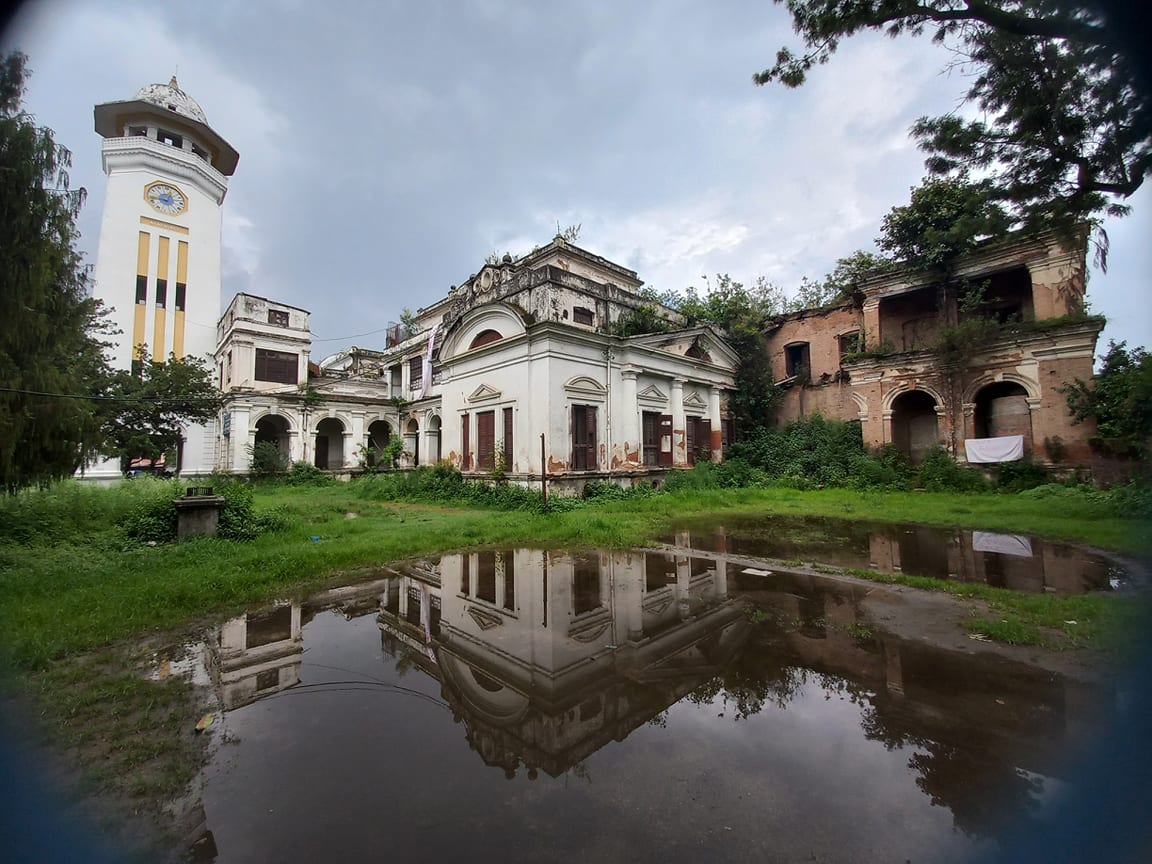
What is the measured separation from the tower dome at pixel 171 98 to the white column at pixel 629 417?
99.6ft

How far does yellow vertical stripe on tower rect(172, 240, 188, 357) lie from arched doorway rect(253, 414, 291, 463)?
5.70m

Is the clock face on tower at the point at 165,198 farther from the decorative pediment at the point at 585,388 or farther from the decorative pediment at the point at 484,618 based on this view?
the decorative pediment at the point at 484,618

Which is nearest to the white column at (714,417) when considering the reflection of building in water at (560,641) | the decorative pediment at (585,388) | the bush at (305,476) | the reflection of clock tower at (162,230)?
the decorative pediment at (585,388)

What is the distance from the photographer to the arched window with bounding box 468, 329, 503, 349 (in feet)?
51.2

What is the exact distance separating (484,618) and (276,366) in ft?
79.2

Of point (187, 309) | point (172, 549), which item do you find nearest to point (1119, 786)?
point (172, 549)

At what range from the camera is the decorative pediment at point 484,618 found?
5195 mm

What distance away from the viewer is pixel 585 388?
1470cm

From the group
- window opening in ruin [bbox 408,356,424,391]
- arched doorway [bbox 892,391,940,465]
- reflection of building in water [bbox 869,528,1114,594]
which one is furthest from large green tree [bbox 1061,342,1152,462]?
window opening in ruin [bbox 408,356,424,391]

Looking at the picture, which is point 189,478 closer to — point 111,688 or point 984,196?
point 111,688

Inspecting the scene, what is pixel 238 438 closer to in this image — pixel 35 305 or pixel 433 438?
pixel 433 438

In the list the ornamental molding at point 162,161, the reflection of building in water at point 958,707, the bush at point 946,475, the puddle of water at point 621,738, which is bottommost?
the puddle of water at point 621,738

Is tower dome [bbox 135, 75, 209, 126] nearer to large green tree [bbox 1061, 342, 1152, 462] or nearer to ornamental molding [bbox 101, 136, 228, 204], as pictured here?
ornamental molding [bbox 101, 136, 228, 204]

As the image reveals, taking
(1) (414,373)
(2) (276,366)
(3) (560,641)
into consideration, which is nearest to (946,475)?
(3) (560,641)
